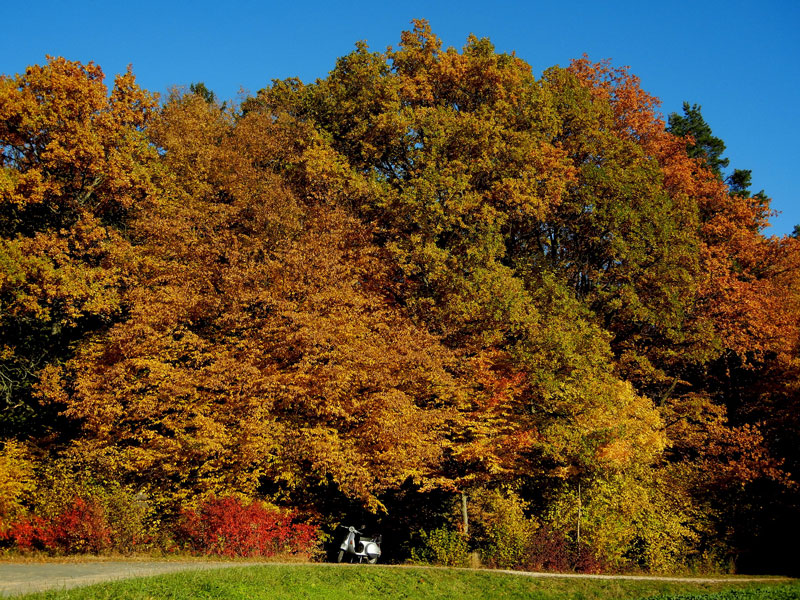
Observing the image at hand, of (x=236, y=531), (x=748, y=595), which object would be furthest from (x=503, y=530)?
(x=236, y=531)

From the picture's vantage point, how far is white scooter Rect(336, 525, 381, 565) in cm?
1909

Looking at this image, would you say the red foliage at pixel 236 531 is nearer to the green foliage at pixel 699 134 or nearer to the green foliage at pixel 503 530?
the green foliage at pixel 503 530

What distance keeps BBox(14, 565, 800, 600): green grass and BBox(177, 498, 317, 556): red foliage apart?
267cm

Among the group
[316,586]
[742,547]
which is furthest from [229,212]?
[742,547]

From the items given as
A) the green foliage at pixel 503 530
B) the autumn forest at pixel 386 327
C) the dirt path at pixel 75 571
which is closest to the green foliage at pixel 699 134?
the autumn forest at pixel 386 327

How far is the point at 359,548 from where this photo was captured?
19.2 metres

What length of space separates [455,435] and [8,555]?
1346cm

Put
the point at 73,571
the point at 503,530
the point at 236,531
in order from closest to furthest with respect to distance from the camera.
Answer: the point at 73,571
the point at 236,531
the point at 503,530

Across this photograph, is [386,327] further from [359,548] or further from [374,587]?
[374,587]

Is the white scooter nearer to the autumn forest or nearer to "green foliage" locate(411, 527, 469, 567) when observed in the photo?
the autumn forest

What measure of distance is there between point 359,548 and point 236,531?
3.76 meters

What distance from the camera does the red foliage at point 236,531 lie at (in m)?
17.3

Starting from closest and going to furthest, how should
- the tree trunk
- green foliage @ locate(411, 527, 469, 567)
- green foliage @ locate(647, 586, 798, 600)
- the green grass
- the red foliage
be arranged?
the green grass → green foliage @ locate(647, 586, 798, 600) → the red foliage → green foliage @ locate(411, 527, 469, 567) → the tree trunk

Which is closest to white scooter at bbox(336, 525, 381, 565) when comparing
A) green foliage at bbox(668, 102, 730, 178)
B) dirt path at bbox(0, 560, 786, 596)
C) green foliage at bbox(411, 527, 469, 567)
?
dirt path at bbox(0, 560, 786, 596)
